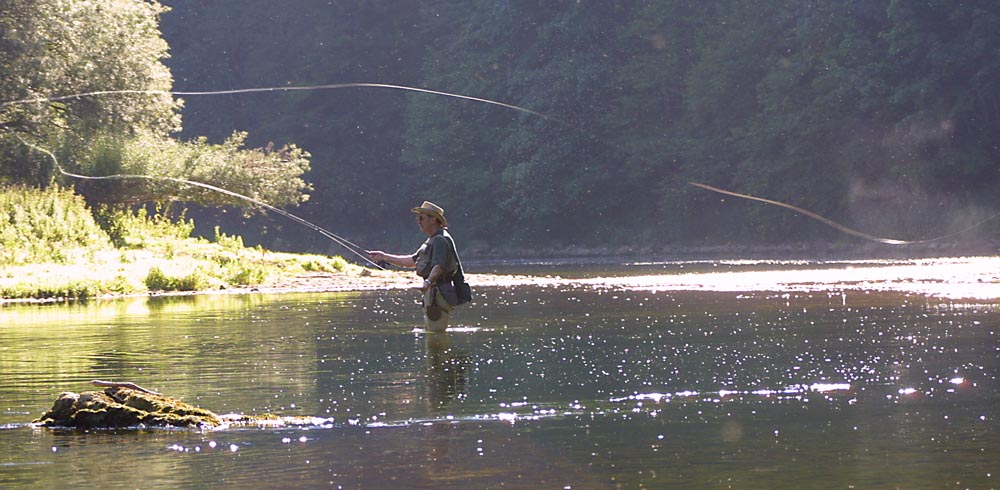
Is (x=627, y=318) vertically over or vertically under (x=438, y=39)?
under

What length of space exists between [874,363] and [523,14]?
4765cm

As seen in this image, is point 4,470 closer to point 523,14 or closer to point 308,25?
point 523,14

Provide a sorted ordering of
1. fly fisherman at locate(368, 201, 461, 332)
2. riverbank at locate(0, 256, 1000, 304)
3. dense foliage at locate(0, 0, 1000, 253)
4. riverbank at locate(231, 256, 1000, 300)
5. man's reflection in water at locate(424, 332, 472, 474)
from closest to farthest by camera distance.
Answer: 1. man's reflection in water at locate(424, 332, 472, 474)
2. fly fisherman at locate(368, 201, 461, 332)
3. riverbank at locate(231, 256, 1000, 300)
4. riverbank at locate(0, 256, 1000, 304)
5. dense foliage at locate(0, 0, 1000, 253)

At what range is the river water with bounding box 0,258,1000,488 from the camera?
784 centimetres

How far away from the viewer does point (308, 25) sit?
72.4 meters

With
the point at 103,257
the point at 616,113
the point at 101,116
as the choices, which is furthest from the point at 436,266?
the point at 616,113

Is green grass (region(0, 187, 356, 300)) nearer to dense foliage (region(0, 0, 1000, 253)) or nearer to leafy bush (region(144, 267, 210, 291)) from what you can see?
leafy bush (region(144, 267, 210, 291))

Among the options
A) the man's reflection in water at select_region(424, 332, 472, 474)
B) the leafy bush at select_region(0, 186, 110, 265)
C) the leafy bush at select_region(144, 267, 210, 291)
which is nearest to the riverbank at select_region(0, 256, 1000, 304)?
the leafy bush at select_region(144, 267, 210, 291)

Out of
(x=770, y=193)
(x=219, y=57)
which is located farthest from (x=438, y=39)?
(x=770, y=193)

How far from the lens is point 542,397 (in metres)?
10.7

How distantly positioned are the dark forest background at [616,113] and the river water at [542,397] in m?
27.8

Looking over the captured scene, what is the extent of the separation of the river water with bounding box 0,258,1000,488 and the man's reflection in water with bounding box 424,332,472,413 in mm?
31

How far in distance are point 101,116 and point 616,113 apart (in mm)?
23870

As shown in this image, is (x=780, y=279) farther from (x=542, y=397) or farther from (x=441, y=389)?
(x=542, y=397)
